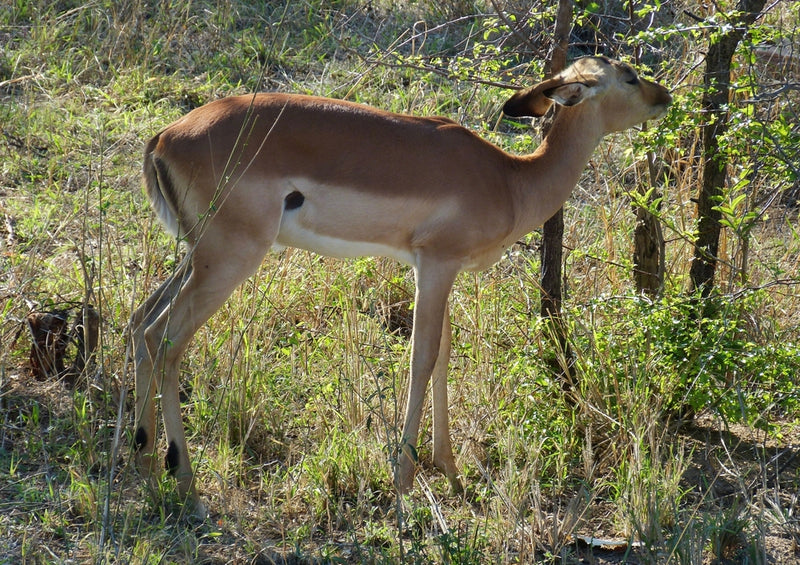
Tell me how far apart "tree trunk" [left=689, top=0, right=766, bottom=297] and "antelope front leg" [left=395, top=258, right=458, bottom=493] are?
47.1 inches

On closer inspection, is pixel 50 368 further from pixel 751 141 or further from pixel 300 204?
pixel 751 141

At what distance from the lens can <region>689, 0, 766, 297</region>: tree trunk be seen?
4410 mm

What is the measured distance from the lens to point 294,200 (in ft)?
→ 13.4

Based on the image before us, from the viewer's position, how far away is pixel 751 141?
14.6ft

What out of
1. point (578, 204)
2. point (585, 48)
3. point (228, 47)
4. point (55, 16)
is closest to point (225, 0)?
point (228, 47)

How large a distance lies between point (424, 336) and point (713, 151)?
62.2 inches

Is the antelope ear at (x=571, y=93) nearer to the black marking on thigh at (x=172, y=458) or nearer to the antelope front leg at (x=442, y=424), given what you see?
the antelope front leg at (x=442, y=424)

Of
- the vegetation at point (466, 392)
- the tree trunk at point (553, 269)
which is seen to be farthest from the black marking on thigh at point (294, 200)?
the tree trunk at point (553, 269)

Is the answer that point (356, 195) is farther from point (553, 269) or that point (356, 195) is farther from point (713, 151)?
point (713, 151)

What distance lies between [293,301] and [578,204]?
2.29 meters

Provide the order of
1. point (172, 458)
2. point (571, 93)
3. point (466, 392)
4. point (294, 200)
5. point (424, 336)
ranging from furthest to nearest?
1. point (466, 392)
2. point (571, 93)
3. point (424, 336)
4. point (294, 200)
5. point (172, 458)

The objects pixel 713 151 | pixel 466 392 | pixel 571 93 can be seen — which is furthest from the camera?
pixel 466 392

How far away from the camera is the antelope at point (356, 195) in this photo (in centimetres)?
394

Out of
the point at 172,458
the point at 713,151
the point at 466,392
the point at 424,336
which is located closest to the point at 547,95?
the point at 713,151
